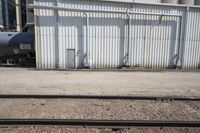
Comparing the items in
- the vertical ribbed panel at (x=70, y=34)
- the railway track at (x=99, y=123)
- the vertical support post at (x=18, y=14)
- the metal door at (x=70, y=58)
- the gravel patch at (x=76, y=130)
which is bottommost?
the gravel patch at (x=76, y=130)

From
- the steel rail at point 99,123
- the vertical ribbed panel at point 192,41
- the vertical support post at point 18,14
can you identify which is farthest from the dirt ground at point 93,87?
the vertical support post at point 18,14

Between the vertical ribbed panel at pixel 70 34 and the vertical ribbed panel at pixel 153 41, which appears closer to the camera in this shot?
A: the vertical ribbed panel at pixel 70 34

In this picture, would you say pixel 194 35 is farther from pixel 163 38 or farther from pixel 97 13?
pixel 97 13

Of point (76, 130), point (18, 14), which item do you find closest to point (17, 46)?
point (76, 130)

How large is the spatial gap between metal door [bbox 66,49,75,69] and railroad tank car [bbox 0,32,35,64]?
3087 millimetres

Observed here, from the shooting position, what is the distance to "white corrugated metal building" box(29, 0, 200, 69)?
621 inches

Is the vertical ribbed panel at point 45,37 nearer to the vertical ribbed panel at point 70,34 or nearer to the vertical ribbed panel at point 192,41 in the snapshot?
the vertical ribbed panel at point 70,34

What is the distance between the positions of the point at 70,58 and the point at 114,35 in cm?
387

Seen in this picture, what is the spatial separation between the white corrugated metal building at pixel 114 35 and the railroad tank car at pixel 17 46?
5.91ft

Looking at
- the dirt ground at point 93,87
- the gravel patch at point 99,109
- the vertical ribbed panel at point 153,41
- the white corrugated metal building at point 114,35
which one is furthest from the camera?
the vertical ribbed panel at point 153,41

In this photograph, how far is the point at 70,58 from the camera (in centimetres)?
1630

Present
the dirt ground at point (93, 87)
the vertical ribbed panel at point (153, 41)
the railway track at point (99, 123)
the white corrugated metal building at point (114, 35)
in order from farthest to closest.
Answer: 1. the vertical ribbed panel at point (153, 41)
2. the white corrugated metal building at point (114, 35)
3. the dirt ground at point (93, 87)
4. the railway track at point (99, 123)

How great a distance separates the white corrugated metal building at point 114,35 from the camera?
51.7 feet

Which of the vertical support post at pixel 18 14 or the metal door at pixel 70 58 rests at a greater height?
the vertical support post at pixel 18 14
